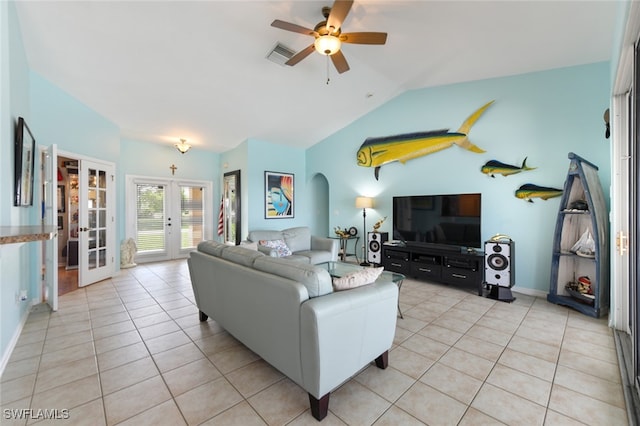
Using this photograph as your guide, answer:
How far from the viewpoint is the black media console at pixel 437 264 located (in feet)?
12.7

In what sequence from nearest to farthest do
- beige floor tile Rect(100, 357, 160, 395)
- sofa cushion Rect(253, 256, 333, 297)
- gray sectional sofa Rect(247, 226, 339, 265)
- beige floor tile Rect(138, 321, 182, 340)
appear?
1. sofa cushion Rect(253, 256, 333, 297)
2. beige floor tile Rect(100, 357, 160, 395)
3. beige floor tile Rect(138, 321, 182, 340)
4. gray sectional sofa Rect(247, 226, 339, 265)

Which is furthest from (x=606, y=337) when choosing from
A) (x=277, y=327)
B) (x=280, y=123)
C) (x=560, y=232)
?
(x=280, y=123)

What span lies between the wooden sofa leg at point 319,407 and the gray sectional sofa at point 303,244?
2.85 meters

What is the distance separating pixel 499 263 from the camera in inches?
144

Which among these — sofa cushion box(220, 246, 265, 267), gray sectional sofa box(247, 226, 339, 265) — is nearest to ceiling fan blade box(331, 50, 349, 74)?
sofa cushion box(220, 246, 265, 267)

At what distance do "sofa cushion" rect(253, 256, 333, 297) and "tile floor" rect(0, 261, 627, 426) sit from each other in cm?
76

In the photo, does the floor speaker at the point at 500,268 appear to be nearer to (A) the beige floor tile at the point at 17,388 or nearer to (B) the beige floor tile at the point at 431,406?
(B) the beige floor tile at the point at 431,406

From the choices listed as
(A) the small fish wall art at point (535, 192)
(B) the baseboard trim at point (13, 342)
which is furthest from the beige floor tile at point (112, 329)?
(A) the small fish wall art at point (535, 192)

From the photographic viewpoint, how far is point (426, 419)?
160cm

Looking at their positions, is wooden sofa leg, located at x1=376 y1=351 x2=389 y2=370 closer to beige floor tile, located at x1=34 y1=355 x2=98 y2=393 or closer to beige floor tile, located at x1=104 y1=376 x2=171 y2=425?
beige floor tile, located at x1=104 y1=376 x2=171 y2=425

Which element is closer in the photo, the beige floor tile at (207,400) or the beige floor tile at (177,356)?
the beige floor tile at (207,400)

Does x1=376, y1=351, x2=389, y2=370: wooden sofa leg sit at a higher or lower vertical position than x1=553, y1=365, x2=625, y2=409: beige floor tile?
A: higher

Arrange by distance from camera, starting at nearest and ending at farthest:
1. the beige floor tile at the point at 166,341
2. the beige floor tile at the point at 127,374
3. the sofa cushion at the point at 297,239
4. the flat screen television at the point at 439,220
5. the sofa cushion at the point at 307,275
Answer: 1. the sofa cushion at the point at 307,275
2. the beige floor tile at the point at 127,374
3. the beige floor tile at the point at 166,341
4. the flat screen television at the point at 439,220
5. the sofa cushion at the point at 297,239

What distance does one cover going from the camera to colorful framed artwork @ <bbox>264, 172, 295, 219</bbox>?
20.0 feet
